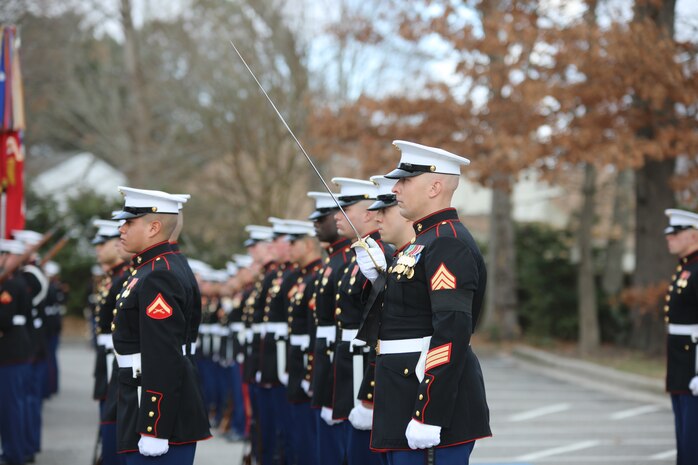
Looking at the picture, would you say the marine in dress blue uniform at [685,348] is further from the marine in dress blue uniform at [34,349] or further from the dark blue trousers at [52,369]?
the dark blue trousers at [52,369]

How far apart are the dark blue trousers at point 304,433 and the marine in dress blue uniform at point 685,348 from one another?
286 cm

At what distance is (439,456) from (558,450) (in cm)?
590

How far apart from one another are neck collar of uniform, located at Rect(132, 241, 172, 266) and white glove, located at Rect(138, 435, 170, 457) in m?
1.05

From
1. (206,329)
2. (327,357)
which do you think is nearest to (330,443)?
(327,357)

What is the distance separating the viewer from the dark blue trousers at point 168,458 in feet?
17.4

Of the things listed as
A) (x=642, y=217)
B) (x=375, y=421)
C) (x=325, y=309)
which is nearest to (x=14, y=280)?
(x=325, y=309)

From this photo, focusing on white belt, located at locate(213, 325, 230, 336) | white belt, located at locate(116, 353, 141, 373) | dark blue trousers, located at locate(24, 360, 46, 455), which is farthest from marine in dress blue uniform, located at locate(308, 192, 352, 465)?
white belt, located at locate(213, 325, 230, 336)

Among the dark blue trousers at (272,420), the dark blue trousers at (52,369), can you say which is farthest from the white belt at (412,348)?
the dark blue trousers at (52,369)

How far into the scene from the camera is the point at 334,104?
78.5 feet

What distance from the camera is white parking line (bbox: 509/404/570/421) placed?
41.0 ft

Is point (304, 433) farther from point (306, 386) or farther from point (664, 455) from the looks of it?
point (664, 455)

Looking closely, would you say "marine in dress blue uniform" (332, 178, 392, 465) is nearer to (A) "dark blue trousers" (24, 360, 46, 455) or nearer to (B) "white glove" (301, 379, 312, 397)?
(B) "white glove" (301, 379, 312, 397)

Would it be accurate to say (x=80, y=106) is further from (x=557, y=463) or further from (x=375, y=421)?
(x=375, y=421)

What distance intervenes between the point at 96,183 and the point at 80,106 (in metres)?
3.30
